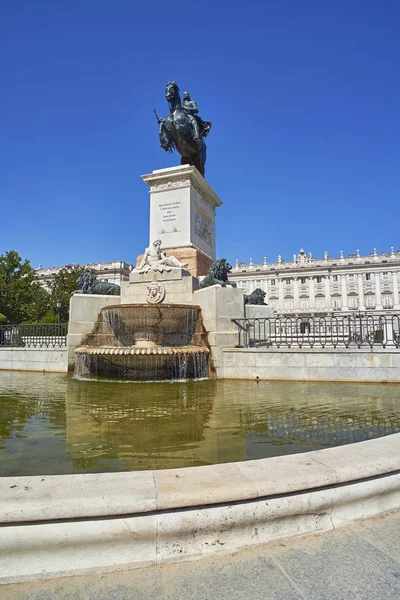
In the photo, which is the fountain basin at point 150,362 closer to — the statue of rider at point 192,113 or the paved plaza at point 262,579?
the paved plaza at point 262,579

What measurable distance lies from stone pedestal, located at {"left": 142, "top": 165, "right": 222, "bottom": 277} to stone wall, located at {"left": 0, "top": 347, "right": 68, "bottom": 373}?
580cm

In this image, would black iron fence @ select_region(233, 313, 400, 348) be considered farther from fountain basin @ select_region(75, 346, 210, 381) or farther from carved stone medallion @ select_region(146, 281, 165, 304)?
carved stone medallion @ select_region(146, 281, 165, 304)

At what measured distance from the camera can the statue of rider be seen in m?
17.8

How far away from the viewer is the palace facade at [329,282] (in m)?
96.8

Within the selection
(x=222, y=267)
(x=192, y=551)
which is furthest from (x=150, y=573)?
(x=222, y=267)

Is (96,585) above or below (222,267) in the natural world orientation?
below

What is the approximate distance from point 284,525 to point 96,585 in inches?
41.4

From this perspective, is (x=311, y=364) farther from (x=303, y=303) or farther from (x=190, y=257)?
(x=303, y=303)

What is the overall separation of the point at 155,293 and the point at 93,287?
273 cm

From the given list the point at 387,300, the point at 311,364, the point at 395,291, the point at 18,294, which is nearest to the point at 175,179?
the point at 311,364

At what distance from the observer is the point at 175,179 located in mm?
15828

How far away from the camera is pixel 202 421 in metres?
5.17

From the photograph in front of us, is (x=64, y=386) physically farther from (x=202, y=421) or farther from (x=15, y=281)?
(x=15, y=281)

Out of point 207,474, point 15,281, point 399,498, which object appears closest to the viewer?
point 207,474
